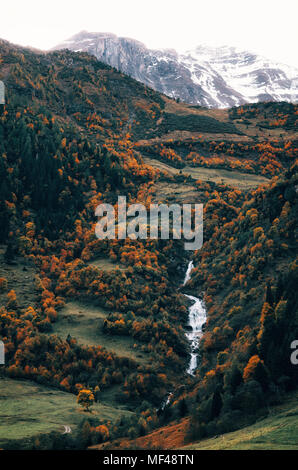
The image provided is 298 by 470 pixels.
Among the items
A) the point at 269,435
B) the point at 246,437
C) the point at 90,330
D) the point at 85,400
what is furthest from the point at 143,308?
the point at 269,435

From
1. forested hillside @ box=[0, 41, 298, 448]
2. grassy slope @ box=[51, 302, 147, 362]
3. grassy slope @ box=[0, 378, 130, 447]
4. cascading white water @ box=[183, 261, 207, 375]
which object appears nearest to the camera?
grassy slope @ box=[0, 378, 130, 447]

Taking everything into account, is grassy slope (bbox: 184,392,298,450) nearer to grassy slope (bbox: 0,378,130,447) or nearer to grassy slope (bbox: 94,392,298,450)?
grassy slope (bbox: 94,392,298,450)

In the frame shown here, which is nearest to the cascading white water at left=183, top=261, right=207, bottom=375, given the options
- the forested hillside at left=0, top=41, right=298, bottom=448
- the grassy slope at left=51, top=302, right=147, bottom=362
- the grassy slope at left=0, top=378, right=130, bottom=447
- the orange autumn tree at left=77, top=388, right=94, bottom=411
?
the forested hillside at left=0, top=41, right=298, bottom=448

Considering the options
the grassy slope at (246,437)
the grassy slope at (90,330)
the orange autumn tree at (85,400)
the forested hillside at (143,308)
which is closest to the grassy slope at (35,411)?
the orange autumn tree at (85,400)

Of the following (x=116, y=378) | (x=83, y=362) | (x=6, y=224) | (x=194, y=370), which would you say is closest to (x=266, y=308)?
(x=194, y=370)
